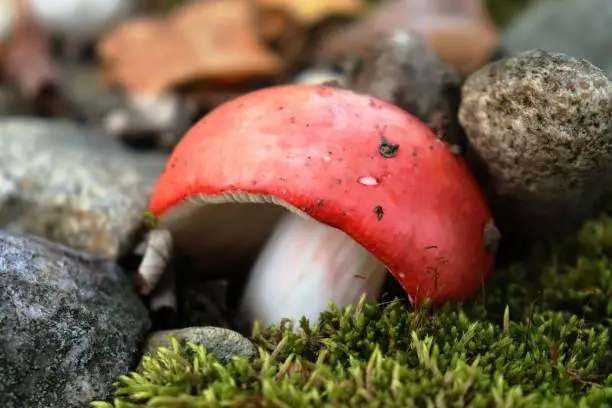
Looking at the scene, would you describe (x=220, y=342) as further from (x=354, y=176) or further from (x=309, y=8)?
(x=309, y=8)

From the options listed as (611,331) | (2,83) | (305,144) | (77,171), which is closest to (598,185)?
(611,331)

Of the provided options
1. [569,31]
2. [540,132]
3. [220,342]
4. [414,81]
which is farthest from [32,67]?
[540,132]

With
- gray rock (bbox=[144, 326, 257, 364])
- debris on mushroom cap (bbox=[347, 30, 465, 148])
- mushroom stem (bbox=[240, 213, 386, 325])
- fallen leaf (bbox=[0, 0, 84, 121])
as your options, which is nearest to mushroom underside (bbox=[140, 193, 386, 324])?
mushroom stem (bbox=[240, 213, 386, 325])

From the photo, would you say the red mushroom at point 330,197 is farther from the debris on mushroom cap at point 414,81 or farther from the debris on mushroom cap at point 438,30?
the debris on mushroom cap at point 438,30

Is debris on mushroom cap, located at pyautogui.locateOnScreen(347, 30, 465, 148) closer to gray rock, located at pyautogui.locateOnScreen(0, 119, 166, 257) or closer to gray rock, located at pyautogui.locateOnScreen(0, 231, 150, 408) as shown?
gray rock, located at pyautogui.locateOnScreen(0, 119, 166, 257)

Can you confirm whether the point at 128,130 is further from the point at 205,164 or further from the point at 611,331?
the point at 611,331

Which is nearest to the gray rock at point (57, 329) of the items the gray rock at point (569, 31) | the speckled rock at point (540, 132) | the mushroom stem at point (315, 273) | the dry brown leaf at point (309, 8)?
the mushroom stem at point (315, 273)
